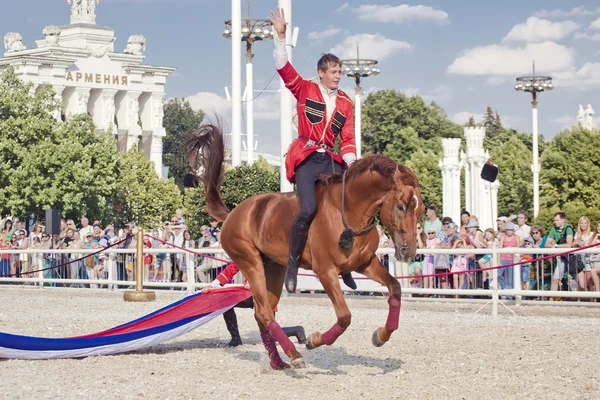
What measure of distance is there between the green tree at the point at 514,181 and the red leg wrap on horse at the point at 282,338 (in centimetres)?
6410

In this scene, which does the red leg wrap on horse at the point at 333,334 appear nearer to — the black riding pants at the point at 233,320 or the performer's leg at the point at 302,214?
the performer's leg at the point at 302,214

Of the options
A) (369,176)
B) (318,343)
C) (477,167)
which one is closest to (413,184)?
(369,176)

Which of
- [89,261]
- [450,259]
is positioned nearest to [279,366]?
[450,259]

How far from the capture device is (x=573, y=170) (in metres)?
58.0

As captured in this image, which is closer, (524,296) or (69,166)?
(524,296)

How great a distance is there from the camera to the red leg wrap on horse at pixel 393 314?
934 cm

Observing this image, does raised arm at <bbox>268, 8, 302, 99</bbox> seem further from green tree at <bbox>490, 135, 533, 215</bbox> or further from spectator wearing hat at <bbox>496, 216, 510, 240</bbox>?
green tree at <bbox>490, 135, 533, 215</bbox>

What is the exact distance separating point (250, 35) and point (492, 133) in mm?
85403

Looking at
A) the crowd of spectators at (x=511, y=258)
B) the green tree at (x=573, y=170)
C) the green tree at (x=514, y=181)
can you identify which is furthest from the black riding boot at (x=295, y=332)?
the green tree at (x=514, y=181)

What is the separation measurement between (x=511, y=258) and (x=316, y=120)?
357 inches

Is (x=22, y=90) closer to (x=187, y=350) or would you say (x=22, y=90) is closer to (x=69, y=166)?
(x=69, y=166)

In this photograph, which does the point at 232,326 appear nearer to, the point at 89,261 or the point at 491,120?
the point at 89,261

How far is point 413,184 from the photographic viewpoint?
29.9ft

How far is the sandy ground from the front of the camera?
8.79 metres
